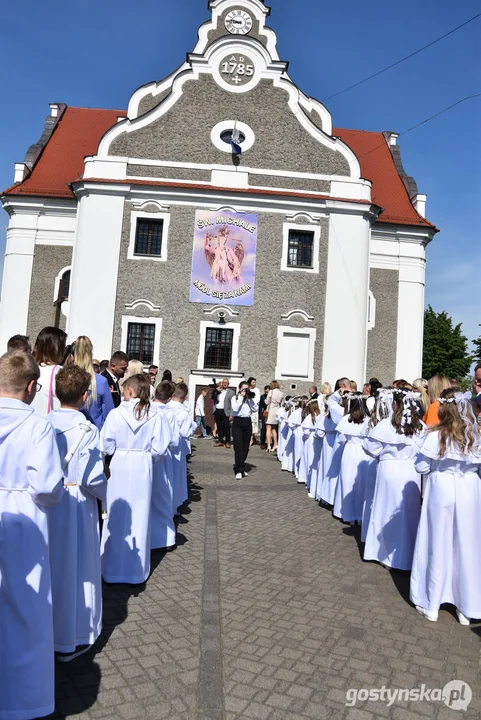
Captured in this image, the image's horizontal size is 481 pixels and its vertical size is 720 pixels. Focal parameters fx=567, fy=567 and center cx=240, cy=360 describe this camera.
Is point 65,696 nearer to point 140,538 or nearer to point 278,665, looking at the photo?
point 278,665

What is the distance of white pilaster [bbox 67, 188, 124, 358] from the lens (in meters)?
22.3

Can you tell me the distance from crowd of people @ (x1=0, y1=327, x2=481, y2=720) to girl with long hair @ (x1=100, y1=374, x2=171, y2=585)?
0.4 inches

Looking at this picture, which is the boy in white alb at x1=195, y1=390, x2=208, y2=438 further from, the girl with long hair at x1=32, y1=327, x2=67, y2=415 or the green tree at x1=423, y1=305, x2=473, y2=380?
the green tree at x1=423, y1=305, x2=473, y2=380

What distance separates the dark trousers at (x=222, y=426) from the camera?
19.1m

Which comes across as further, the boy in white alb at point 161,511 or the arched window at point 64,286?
the arched window at point 64,286

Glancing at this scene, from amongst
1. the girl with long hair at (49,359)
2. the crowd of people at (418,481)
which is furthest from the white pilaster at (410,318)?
Result: the girl with long hair at (49,359)

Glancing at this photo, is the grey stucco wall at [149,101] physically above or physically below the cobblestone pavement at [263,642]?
above

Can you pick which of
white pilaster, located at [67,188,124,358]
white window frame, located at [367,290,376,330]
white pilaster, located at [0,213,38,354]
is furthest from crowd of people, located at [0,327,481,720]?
white pilaster, located at [0,213,38,354]

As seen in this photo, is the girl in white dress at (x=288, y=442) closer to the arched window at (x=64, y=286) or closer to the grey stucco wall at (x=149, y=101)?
the arched window at (x=64, y=286)

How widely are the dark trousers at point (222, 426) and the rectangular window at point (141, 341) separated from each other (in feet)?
16.0

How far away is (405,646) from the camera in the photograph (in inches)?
176

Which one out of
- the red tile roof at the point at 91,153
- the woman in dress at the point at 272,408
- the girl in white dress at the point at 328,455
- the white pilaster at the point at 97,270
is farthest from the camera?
the red tile roof at the point at 91,153

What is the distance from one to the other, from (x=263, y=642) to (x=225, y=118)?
885 inches

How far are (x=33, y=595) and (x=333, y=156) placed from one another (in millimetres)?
23201
